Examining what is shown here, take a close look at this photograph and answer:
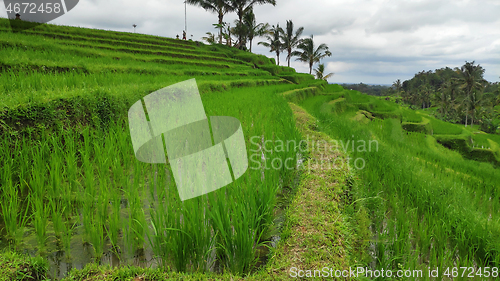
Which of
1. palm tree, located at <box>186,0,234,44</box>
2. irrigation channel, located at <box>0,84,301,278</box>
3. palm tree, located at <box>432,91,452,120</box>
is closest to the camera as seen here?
irrigation channel, located at <box>0,84,301,278</box>

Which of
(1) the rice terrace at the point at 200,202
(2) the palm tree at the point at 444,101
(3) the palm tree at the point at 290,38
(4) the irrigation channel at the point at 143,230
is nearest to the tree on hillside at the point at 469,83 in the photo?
(2) the palm tree at the point at 444,101

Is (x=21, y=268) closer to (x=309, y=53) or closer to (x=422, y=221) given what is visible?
(x=422, y=221)

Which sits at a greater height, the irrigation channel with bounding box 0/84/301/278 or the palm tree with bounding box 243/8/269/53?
the palm tree with bounding box 243/8/269/53

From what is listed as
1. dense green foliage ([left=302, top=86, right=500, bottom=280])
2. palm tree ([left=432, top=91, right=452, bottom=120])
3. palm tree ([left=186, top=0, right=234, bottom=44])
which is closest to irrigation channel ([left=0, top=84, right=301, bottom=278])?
dense green foliage ([left=302, top=86, right=500, bottom=280])

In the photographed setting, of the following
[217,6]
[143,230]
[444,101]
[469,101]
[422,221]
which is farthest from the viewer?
[444,101]

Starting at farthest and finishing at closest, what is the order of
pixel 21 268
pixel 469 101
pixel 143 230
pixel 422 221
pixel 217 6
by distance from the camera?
pixel 469 101
pixel 217 6
pixel 422 221
pixel 143 230
pixel 21 268

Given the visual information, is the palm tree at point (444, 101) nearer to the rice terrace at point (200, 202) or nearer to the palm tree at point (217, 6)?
the palm tree at point (217, 6)

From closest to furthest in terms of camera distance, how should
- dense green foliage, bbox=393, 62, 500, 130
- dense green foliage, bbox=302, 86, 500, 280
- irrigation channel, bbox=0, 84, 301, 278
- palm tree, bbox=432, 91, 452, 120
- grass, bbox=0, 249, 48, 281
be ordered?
grass, bbox=0, 249, 48, 281 < irrigation channel, bbox=0, 84, 301, 278 < dense green foliage, bbox=302, 86, 500, 280 < dense green foliage, bbox=393, 62, 500, 130 < palm tree, bbox=432, 91, 452, 120

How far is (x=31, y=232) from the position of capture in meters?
1.48

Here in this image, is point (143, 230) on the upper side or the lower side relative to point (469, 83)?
lower

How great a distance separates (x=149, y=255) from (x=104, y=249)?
0.27 m

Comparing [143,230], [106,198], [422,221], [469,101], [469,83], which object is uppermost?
[469,83]

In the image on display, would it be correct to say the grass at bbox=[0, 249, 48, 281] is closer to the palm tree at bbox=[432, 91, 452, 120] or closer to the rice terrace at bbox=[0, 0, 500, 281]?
the rice terrace at bbox=[0, 0, 500, 281]

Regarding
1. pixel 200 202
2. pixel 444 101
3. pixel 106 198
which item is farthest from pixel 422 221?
pixel 444 101
